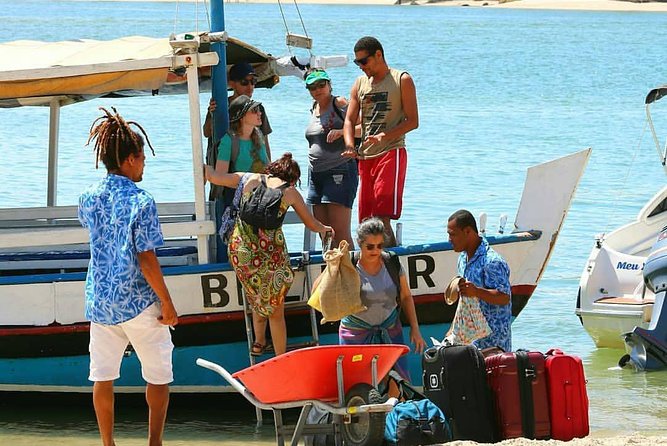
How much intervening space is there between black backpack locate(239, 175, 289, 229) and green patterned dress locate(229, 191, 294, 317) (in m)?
0.07

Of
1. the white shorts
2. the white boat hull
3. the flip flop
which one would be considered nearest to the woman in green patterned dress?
the flip flop

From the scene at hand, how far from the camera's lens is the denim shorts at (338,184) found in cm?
913

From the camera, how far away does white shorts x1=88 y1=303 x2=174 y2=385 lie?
6.49m

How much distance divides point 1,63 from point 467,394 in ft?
12.3

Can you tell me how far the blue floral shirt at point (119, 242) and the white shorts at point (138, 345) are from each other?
6 centimetres

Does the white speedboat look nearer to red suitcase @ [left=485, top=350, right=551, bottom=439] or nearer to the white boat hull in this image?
the white boat hull

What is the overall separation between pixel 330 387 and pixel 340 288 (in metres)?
0.80

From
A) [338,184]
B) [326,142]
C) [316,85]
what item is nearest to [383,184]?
[338,184]

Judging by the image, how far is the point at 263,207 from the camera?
26.6ft

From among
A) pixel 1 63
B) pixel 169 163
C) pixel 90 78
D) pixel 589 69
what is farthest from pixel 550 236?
pixel 589 69

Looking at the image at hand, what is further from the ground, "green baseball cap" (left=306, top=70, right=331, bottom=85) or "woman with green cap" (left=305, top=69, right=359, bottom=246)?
"green baseball cap" (left=306, top=70, right=331, bottom=85)

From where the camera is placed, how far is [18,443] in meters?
8.58

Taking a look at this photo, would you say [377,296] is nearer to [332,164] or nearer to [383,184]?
[383,184]

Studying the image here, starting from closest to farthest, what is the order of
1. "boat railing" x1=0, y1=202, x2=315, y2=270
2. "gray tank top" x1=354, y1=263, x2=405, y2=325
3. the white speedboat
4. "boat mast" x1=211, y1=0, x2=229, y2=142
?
1. "gray tank top" x1=354, y1=263, x2=405, y2=325
2. "boat railing" x1=0, y1=202, x2=315, y2=270
3. "boat mast" x1=211, y1=0, x2=229, y2=142
4. the white speedboat
